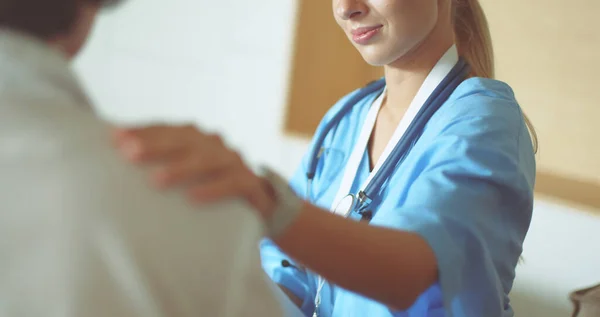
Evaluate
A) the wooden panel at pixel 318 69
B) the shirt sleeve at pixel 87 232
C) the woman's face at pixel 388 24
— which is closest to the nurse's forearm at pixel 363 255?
the shirt sleeve at pixel 87 232

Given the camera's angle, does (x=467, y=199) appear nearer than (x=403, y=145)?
Yes

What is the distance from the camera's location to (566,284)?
3.91 feet

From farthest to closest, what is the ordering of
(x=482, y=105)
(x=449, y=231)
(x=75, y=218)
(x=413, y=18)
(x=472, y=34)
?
1. (x=472, y=34)
2. (x=413, y=18)
3. (x=482, y=105)
4. (x=449, y=231)
5. (x=75, y=218)

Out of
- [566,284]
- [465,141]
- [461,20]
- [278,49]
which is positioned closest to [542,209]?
[566,284]

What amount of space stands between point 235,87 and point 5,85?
1391mm

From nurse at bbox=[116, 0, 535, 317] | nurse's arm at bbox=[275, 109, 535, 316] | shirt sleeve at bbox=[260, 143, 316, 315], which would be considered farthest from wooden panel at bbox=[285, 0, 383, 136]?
nurse's arm at bbox=[275, 109, 535, 316]

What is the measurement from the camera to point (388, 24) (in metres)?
0.90

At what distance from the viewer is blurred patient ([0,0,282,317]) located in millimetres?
370

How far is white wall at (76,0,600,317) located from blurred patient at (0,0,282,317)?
3.56ft

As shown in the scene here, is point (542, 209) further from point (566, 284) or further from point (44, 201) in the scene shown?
point (44, 201)

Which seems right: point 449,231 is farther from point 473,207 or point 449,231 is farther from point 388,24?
point 388,24

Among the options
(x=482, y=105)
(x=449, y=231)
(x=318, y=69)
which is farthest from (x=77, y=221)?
(x=318, y=69)

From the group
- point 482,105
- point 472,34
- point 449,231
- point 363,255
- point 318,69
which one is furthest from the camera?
point 318,69

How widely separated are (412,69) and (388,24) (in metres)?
0.10
